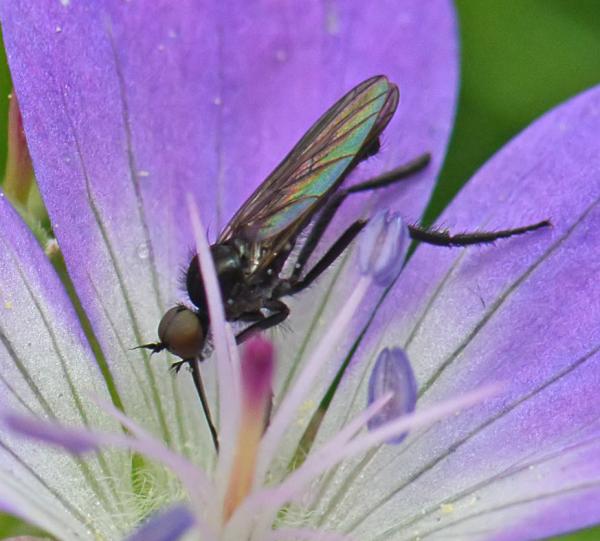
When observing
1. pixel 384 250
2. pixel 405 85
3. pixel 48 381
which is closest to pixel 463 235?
Answer: pixel 384 250

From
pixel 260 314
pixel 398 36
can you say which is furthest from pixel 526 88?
pixel 260 314

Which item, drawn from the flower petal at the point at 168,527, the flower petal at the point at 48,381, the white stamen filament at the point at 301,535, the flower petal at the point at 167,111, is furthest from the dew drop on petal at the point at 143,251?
the flower petal at the point at 168,527

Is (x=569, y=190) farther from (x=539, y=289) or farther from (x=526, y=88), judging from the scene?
(x=526, y=88)

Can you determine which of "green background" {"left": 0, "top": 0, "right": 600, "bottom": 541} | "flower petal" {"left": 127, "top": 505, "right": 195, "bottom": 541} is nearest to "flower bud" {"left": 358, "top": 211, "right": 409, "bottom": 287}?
"flower petal" {"left": 127, "top": 505, "right": 195, "bottom": 541}

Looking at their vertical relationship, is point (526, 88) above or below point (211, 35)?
above

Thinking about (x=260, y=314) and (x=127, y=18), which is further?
(x=127, y=18)

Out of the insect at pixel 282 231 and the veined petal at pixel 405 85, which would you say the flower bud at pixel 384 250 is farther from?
the veined petal at pixel 405 85
